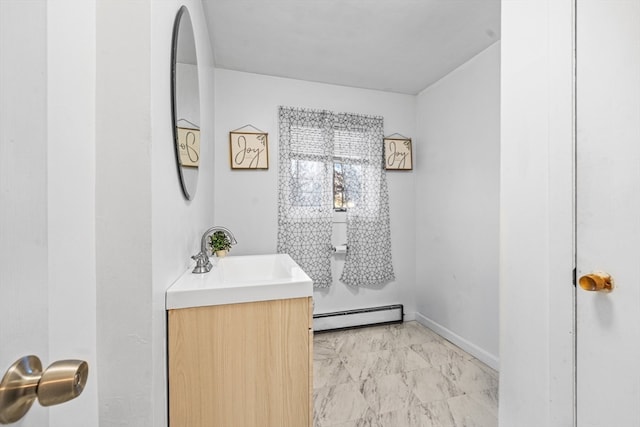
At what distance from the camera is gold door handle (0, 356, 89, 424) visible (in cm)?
30

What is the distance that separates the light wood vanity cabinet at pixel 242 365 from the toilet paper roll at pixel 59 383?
71 centimetres

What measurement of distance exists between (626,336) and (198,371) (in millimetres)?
1338

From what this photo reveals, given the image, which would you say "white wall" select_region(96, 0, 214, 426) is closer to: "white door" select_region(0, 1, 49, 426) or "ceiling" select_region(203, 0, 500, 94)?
"white door" select_region(0, 1, 49, 426)

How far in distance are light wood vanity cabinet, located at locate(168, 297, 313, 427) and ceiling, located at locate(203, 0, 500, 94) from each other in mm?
1821

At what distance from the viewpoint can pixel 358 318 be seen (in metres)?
2.88

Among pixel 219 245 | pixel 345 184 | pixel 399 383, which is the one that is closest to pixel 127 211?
pixel 219 245

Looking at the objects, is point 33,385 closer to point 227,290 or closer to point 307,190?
point 227,290

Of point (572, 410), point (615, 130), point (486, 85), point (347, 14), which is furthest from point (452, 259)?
point (347, 14)

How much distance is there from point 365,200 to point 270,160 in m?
1.03

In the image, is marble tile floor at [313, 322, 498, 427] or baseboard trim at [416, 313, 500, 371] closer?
marble tile floor at [313, 322, 498, 427]

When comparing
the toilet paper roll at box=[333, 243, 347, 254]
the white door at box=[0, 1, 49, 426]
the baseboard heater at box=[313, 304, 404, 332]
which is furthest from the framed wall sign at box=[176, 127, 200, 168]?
the baseboard heater at box=[313, 304, 404, 332]

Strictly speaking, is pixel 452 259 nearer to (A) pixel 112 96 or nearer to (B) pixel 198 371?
(B) pixel 198 371

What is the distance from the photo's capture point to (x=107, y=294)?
2.58 feet

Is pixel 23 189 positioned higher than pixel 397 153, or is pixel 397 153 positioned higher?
pixel 397 153
